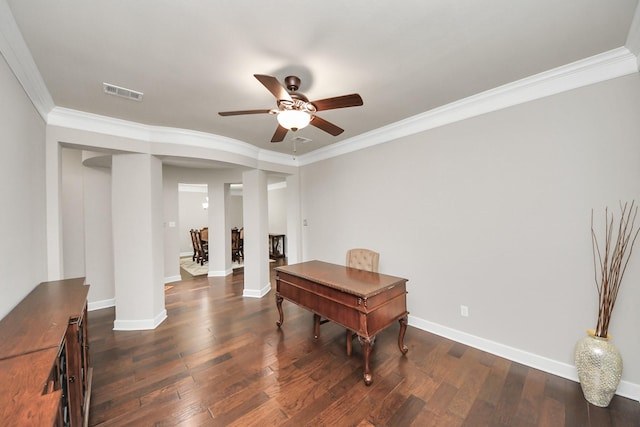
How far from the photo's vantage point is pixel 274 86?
5.42ft

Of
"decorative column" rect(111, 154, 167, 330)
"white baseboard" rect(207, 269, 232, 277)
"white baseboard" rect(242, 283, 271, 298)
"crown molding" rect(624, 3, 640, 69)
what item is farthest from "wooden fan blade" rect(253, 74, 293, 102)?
"white baseboard" rect(207, 269, 232, 277)

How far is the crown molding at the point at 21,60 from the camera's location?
56.4 inches

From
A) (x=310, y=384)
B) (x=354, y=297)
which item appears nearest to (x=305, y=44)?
(x=354, y=297)

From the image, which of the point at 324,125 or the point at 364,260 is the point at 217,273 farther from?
A: the point at 324,125

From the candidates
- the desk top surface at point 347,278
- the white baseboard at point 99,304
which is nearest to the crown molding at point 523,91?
the desk top surface at point 347,278

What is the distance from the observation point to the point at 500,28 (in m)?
1.63

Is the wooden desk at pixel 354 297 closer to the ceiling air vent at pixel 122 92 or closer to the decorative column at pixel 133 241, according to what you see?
the decorative column at pixel 133 241

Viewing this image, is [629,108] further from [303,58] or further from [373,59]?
[303,58]

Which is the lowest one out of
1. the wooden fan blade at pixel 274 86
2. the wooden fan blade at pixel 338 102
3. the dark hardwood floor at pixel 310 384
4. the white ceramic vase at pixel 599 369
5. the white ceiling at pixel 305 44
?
the dark hardwood floor at pixel 310 384

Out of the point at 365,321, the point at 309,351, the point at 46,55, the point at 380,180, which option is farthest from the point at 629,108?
the point at 46,55

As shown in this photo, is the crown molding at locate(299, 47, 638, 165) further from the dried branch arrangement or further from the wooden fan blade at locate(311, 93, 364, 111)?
the wooden fan blade at locate(311, 93, 364, 111)

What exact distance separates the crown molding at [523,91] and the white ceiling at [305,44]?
0.32 feet

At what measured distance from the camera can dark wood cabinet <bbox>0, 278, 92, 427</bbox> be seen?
814 mm

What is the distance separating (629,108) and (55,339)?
4.07 meters
